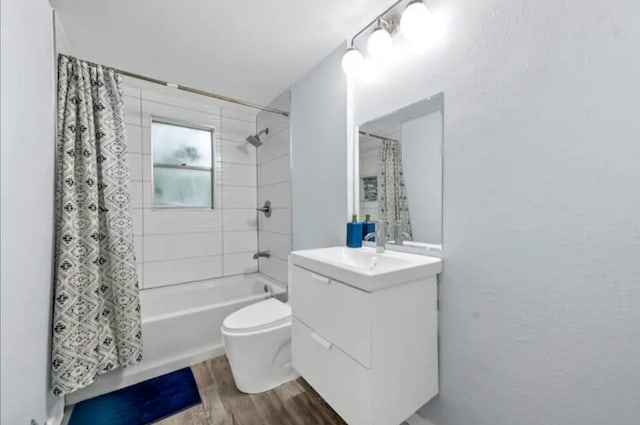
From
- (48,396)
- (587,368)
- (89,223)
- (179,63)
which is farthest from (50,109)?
(587,368)

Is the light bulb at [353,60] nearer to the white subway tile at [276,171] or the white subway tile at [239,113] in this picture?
the white subway tile at [276,171]

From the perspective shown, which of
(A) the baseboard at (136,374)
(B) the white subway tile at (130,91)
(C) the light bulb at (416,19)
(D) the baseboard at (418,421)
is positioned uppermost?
(B) the white subway tile at (130,91)

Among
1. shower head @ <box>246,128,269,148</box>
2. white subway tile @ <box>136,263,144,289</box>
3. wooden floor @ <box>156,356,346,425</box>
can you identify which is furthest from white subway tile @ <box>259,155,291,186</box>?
wooden floor @ <box>156,356,346,425</box>

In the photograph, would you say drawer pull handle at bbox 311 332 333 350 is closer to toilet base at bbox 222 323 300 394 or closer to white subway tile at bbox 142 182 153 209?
toilet base at bbox 222 323 300 394

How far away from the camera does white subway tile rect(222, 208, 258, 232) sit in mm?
2740

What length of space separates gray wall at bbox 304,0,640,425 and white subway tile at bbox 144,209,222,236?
226 centimetres

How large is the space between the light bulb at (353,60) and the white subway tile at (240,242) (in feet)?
6.57

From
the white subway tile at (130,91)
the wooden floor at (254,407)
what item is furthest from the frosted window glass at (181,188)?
the wooden floor at (254,407)

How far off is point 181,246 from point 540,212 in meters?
2.67

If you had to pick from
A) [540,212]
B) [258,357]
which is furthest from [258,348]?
[540,212]

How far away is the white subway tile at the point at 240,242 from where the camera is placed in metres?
2.74

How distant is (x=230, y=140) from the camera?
2.76m

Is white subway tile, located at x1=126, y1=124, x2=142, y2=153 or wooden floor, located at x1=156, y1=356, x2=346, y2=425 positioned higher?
white subway tile, located at x1=126, y1=124, x2=142, y2=153

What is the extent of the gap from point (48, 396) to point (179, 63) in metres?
2.13
